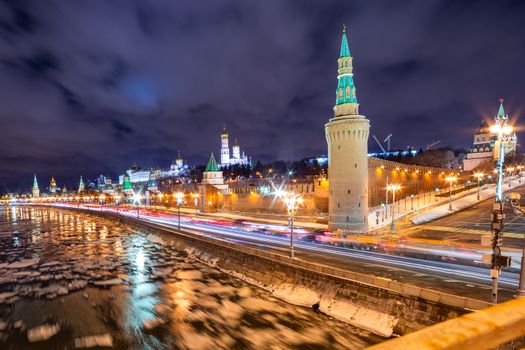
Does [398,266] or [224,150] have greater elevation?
[224,150]

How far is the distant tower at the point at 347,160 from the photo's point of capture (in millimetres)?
33625

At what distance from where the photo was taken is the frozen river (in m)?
14.3

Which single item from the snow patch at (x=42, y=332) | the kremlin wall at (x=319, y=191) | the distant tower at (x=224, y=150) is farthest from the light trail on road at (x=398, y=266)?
the distant tower at (x=224, y=150)

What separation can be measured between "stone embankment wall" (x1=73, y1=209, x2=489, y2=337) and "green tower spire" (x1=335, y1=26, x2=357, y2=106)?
2141cm

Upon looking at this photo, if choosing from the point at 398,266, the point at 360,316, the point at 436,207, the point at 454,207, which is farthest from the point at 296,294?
the point at 454,207

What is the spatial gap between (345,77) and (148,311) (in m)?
30.6

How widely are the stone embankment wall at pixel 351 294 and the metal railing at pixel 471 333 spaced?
421 inches

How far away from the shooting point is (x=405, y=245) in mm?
25078

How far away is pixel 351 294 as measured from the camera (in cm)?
1553

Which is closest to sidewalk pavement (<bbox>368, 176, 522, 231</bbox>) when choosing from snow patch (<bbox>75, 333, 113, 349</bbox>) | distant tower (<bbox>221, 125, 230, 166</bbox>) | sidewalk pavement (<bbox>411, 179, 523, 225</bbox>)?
sidewalk pavement (<bbox>411, 179, 523, 225</bbox>)

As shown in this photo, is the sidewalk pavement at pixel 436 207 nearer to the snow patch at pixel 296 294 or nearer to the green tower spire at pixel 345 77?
the green tower spire at pixel 345 77

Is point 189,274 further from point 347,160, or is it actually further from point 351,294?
point 347,160

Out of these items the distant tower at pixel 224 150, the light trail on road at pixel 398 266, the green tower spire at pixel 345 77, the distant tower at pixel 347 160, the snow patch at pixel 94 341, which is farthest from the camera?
the distant tower at pixel 224 150

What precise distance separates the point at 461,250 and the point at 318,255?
33.2 ft
